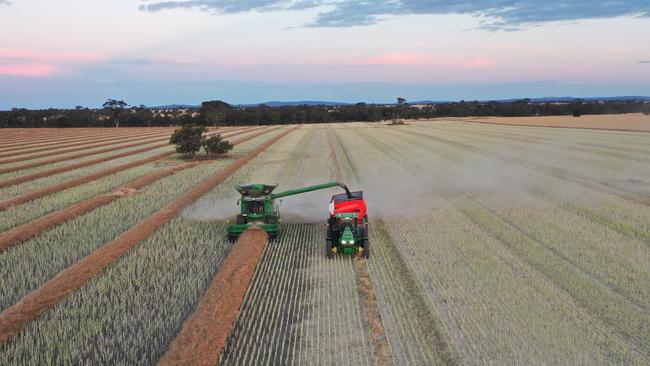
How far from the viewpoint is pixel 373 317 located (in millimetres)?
8891

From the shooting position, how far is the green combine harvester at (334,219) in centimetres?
1236

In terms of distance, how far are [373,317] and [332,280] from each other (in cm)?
213

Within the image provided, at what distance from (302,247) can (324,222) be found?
9.65 ft

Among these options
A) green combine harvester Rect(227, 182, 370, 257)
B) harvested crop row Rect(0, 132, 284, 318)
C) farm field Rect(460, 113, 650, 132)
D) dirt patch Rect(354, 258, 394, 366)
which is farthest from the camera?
farm field Rect(460, 113, 650, 132)

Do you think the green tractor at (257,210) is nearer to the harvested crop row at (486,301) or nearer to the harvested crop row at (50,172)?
the harvested crop row at (486,301)

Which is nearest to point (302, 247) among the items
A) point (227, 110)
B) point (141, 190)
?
point (141, 190)

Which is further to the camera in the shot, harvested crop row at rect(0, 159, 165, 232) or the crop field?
harvested crop row at rect(0, 159, 165, 232)

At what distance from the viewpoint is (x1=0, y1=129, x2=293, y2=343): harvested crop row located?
9094 millimetres

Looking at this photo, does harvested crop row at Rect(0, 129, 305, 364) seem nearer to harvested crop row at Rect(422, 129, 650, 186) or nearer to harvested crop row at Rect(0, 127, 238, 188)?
harvested crop row at Rect(0, 127, 238, 188)

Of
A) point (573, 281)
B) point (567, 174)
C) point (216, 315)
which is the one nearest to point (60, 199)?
point (216, 315)

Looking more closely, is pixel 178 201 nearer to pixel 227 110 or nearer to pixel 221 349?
pixel 221 349

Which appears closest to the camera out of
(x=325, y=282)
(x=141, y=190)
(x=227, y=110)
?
(x=325, y=282)

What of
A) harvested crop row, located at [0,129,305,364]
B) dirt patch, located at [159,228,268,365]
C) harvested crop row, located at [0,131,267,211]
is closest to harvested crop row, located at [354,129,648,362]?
dirt patch, located at [159,228,268,365]

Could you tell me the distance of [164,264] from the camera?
40.0 feet
